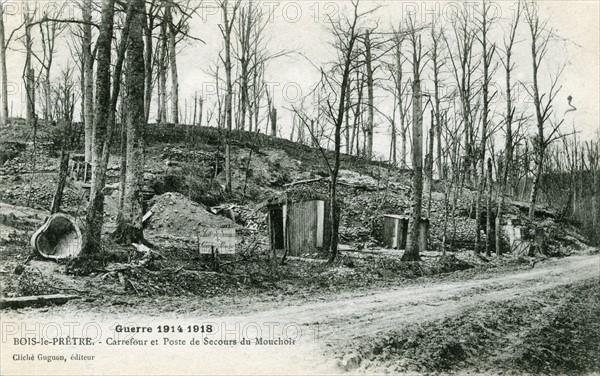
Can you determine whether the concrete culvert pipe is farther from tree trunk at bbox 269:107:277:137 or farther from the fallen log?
tree trunk at bbox 269:107:277:137

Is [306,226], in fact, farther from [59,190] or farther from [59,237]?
[59,237]

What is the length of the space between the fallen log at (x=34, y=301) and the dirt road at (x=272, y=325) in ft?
0.84

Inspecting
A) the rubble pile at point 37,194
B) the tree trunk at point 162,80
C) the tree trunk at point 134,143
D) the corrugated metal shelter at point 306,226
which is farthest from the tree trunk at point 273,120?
the tree trunk at point 134,143

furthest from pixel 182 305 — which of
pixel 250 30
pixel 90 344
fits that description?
pixel 250 30

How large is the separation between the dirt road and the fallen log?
0.26m

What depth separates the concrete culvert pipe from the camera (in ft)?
32.6

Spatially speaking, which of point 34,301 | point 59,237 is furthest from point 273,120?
point 34,301

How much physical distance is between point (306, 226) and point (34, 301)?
1065 cm

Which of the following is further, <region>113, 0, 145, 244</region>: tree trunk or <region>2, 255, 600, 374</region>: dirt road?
<region>113, 0, 145, 244</region>: tree trunk

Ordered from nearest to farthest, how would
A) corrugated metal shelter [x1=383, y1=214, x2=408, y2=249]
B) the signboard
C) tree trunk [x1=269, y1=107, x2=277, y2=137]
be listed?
1. the signboard
2. corrugated metal shelter [x1=383, y1=214, x2=408, y2=249]
3. tree trunk [x1=269, y1=107, x2=277, y2=137]

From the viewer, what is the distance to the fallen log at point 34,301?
24.3ft

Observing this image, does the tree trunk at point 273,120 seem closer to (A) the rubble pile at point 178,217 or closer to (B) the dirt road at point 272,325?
(A) the rubble pile at point 178,217

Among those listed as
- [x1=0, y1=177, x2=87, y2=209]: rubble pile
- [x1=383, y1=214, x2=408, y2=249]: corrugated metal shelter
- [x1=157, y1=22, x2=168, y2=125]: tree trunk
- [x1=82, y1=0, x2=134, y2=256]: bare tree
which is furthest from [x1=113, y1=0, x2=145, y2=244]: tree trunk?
[x1=157, y1=22, x2=168, y2=125]: tree trunk

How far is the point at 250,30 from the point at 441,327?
95.7 ft
